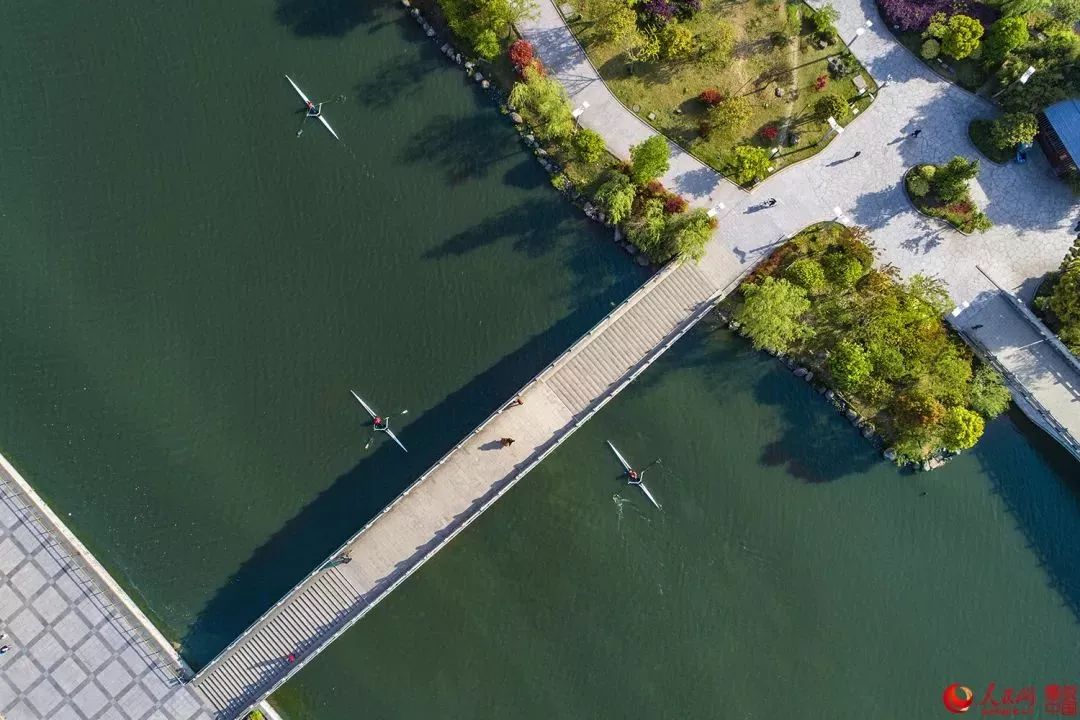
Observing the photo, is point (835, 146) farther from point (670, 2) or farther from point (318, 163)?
point (318, 163)

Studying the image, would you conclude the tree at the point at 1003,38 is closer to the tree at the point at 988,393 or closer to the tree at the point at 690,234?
the tree at the point at 988,393

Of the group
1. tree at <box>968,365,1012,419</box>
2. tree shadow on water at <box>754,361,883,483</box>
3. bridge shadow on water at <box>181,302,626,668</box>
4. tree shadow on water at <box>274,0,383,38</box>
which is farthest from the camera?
tree shadow on water at <box>274,0,383,38</box>

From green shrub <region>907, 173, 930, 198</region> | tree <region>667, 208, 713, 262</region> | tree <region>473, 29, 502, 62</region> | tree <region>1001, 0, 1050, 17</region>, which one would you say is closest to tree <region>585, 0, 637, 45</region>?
tree <region>473, 29, 502, 62</region>

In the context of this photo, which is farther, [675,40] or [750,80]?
[750,80]

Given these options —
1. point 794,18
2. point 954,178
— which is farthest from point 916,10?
point 954,178

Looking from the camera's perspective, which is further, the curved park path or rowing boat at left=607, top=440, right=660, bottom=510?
the curved park path

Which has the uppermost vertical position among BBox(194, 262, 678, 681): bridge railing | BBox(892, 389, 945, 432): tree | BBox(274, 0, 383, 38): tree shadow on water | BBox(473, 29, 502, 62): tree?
BBox(274, 0, 383, 38): tree shadow on water

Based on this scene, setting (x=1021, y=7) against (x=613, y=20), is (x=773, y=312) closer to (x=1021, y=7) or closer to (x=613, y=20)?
(x=613, y=20)

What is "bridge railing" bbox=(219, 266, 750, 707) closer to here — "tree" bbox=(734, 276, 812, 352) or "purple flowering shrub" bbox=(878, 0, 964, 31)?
"tree" bbox=(734, 276, 812, 352)
